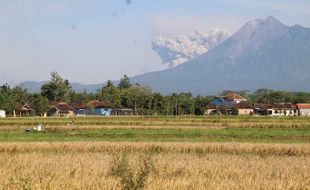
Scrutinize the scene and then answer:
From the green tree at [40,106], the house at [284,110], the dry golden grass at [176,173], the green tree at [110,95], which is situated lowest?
the dry golden grass at [176,173]

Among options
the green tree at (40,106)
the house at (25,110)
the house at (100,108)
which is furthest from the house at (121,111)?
the house at (25,110)

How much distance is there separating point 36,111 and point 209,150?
3232 inches

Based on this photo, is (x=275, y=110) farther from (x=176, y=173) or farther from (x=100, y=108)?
(x=176, y=173)

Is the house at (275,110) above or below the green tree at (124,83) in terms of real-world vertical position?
below

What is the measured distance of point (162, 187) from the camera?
11633mm

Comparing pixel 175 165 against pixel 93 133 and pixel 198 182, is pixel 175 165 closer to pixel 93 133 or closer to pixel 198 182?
pixel 198 182

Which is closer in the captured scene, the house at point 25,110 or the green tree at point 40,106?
the house at point 25,110

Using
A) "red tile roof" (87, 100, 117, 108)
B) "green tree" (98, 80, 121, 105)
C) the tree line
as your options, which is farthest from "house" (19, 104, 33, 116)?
"green tree" (98, 80, 121, 105)

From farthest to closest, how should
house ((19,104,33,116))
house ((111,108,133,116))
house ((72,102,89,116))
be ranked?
house ((72,102,89,116)) < house ((111,108,133,116)) < house ((19,104,33,116))

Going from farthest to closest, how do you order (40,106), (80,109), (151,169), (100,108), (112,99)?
(112,99)
(80,109)
(100,108)
(40,106)
(151,169)

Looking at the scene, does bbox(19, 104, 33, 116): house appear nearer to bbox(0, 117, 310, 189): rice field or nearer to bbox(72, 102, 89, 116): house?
bbox(72, 102, 89, 116): house

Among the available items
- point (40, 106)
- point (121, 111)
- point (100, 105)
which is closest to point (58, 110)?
point (40, 106)

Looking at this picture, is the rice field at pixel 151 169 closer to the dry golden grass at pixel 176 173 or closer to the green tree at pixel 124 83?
the dry golden grass at pixel 176 173

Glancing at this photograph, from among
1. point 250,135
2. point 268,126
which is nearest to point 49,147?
point 250,135
